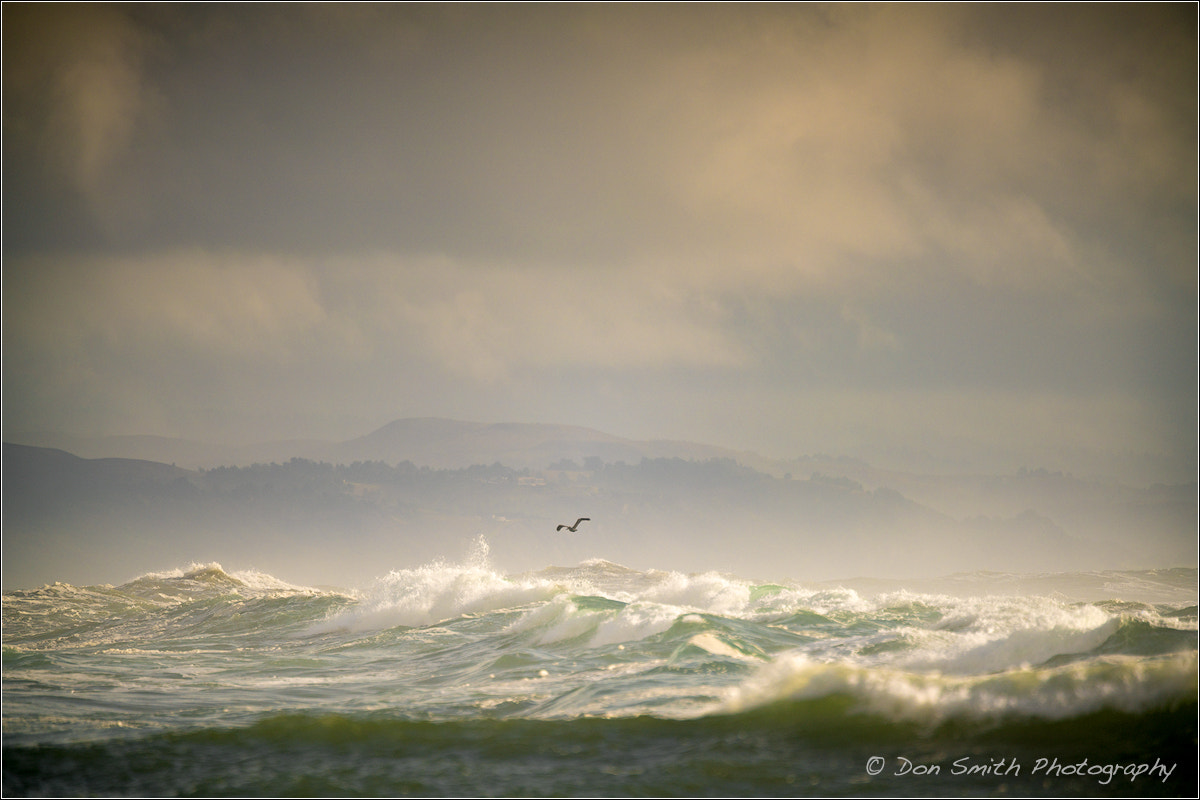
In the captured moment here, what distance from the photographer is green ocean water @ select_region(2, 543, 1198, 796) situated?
8836 mm

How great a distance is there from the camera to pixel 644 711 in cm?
1113

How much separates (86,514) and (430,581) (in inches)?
5617

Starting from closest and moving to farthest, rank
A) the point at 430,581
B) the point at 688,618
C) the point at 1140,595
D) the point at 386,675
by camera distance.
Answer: the point at 386,675 → the point at 688,618 → the point at 430,581 → the point at 1140,595

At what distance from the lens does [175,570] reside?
49969 millimetres

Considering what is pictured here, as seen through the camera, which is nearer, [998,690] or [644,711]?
[998,690]

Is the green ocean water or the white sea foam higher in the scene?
the white sea foam

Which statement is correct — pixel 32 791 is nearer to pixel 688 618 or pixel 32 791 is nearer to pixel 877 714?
pixel 877 714

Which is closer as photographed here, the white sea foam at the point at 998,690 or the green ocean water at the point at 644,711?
the green ocean water at the point at 644,711

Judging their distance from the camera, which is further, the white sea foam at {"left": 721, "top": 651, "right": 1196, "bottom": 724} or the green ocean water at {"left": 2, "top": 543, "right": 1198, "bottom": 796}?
the white sea foam at {"left": 721, "top": 651, "right": 1196, "bottom": 724}

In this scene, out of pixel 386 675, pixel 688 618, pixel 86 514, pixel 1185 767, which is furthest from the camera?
pixel 86 514

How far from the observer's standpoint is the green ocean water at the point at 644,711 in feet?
29.0

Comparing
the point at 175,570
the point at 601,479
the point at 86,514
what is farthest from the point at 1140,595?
the point at 86,514

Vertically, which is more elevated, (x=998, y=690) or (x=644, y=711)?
(x=998, y=690)

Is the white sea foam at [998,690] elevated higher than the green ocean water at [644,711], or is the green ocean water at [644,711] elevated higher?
the white sea foam at [998,690]
